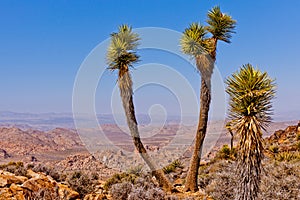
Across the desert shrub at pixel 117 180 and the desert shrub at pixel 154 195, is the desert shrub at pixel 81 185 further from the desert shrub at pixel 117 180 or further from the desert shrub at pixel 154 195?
the desert shrub at pixel 154 195

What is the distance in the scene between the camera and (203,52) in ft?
39.2

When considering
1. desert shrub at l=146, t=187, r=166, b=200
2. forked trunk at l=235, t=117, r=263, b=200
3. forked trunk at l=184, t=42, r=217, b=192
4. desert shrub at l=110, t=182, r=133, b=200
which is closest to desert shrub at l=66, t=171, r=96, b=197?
desert shrub at l=110, t=182, r=133, b=200

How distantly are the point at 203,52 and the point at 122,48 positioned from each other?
3.54 metres

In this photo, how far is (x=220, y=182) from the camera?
1042cm

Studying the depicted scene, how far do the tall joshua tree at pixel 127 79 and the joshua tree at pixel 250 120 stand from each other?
525 cm

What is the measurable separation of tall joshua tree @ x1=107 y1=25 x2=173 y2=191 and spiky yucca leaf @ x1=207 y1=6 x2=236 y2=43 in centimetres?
356

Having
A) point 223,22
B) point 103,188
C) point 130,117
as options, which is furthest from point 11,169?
point 223,22

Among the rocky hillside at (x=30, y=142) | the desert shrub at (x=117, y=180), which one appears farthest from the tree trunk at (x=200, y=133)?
the rocky hillside at (x=30, y=142)

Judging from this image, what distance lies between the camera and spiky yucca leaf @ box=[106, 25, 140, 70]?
12.5 meters

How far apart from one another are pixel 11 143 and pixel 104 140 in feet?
164

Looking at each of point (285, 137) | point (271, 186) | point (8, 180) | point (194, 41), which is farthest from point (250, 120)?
point (285, 137)

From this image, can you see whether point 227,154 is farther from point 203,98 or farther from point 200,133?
point 203,98

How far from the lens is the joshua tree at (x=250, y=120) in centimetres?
698

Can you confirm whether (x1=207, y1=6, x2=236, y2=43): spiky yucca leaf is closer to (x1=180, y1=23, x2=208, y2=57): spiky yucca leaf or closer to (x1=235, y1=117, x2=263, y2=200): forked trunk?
(x1=180, y1=23, x2=208, y2=57): spiky yucca leaf
